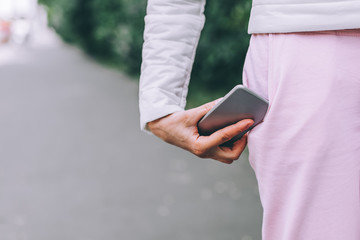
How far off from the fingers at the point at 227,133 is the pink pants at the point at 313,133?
62 millimetres

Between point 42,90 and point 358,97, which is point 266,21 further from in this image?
point 42,90

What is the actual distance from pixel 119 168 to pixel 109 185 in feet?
1.62

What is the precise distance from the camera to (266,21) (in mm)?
1115

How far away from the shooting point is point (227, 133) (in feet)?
3.99

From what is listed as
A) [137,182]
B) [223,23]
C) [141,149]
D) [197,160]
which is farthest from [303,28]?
[223,23]

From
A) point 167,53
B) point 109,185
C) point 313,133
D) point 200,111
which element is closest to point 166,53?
point 167,53

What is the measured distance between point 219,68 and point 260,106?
701 centimetres

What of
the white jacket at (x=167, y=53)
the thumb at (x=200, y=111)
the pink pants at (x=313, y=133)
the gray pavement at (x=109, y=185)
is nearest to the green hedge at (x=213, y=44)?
the gray pavement at (x=109, y=185)

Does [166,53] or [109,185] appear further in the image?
[109,185]

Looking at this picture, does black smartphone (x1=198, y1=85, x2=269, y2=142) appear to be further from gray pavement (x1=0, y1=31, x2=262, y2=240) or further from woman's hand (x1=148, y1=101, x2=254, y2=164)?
gray pavement (x1=0, y1=31, x2=262, y2=240)

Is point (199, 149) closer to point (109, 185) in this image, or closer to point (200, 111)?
point (200, 111)

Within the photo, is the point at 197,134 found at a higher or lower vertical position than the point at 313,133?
lower

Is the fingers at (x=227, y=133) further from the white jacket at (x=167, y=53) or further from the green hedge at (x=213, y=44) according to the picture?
the green hedge at (x=213, y=44)

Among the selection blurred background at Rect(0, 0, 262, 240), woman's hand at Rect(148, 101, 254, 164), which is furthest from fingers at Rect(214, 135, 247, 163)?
blurred background at Rect(0, 0, 262, 240)
